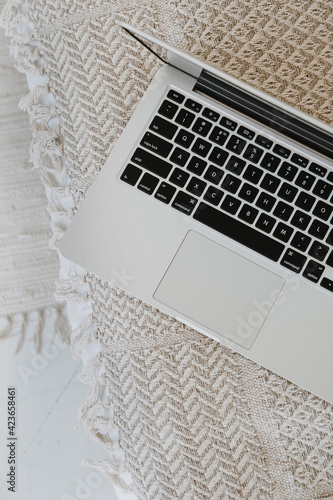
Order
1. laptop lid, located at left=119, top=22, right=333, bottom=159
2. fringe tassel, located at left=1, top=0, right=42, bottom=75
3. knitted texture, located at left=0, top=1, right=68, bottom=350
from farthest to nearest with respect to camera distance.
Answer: knitted texture, located at left=0, top=1, right=68, bottom=350 → fringe tassel, located at left=1, top=0, right=42, bottom=75 → laptop lid, located at left=119, top=22, right=333, bottom=159

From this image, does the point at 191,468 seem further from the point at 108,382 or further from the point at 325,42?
the point at 325,42

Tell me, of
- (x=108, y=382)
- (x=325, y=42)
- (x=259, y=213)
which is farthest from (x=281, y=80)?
(x=108, y=382)

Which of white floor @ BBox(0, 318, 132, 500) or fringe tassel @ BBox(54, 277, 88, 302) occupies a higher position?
fringe tassel @ BBox(54, 277, 88, 302)

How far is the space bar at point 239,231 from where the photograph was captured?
531 millimetres

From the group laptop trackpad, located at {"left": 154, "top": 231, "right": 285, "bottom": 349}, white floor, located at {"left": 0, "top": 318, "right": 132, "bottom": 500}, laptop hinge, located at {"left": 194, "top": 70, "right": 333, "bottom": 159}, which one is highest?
laptop hinge, located at {"left": 194, "top": 70, "right": 333, "bottom": 159}

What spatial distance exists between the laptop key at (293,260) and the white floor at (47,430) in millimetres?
423

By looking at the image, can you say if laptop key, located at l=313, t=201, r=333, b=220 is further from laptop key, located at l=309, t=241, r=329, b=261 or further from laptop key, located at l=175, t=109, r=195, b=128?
laptop key, located at l=175, t=109, r=195, b=128

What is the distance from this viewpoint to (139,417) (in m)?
0.58

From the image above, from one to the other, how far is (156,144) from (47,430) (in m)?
0.51

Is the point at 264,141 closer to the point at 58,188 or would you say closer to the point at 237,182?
the point at 237,182

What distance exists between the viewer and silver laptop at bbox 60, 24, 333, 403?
530mm

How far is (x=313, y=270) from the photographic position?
53cm

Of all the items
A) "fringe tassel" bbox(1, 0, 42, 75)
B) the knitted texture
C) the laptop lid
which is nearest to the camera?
the laptop lid

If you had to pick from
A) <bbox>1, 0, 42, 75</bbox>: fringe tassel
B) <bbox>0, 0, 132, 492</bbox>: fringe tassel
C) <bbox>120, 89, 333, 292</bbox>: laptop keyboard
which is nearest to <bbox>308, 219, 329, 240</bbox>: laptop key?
<bbox>120, 89, 333, 292</bbox>: laptop keyboard
